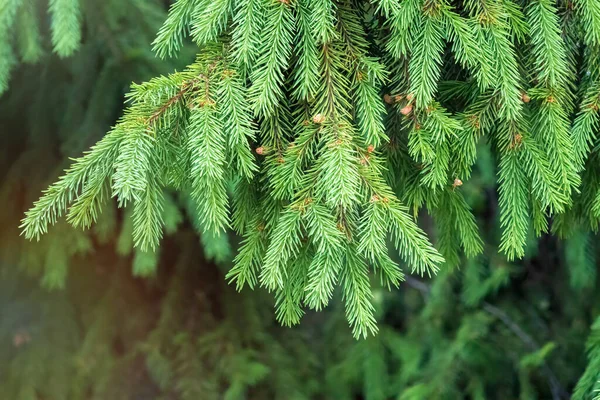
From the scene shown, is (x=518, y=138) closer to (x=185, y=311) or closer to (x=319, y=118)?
(x=319, y=118)

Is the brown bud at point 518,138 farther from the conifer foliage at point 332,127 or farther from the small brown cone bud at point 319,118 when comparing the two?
the small brown cone bud at point 319,118

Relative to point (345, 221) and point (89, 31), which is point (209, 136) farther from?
point (89, 31)

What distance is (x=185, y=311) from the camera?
308 cm

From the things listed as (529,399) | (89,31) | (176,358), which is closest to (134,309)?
(176,358)

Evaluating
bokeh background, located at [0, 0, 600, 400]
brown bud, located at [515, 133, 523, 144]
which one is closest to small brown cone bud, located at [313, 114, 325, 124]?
brown bud, located at [515, 133, 523, 144]

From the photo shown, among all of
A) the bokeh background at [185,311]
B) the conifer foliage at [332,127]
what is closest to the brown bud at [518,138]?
the conifer foliage at [332,127]

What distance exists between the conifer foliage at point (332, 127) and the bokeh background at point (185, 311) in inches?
47.7

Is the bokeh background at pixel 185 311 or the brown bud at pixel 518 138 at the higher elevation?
the brown bud at pixel 518 138

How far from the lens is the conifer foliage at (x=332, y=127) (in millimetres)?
1082

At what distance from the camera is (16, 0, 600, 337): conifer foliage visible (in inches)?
42.6

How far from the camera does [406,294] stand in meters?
3.44

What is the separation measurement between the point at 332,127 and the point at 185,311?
7.17ft

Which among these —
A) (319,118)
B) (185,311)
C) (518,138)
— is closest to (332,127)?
(319,118)

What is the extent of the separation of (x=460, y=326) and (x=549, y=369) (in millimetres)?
450
